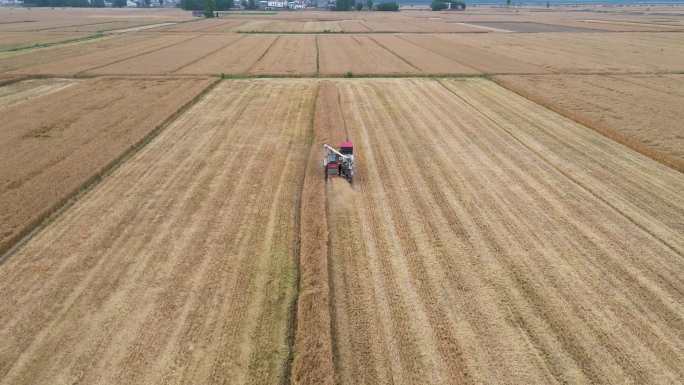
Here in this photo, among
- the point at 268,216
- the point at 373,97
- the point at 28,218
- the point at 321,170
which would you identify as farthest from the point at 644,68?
the point at 28,218

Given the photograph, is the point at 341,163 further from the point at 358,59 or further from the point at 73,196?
the point at 358,59

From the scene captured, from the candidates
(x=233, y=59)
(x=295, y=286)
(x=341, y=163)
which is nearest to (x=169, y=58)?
(x=233, y=59)

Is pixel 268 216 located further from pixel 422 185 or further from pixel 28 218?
pixel 28 218

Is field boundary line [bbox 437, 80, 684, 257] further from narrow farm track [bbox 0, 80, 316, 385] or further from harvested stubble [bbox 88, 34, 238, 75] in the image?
harvested stubble [bbox 88, 34, 238, 75]

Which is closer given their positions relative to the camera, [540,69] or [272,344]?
[272,344]

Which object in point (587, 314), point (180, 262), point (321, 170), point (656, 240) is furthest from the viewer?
point (321, 170)

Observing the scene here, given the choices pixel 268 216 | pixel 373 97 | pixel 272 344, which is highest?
pixel 373 97
